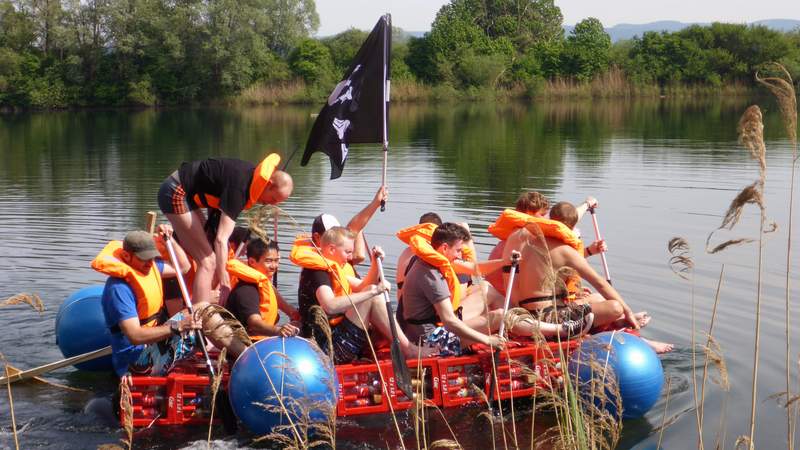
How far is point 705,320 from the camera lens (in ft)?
31.0

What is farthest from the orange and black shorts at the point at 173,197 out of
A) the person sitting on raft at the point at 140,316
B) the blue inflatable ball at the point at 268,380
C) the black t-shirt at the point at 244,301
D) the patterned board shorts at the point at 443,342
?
the patterned board shorts at the point at 443,342

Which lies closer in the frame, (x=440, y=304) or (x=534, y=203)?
(x=440, y=304)

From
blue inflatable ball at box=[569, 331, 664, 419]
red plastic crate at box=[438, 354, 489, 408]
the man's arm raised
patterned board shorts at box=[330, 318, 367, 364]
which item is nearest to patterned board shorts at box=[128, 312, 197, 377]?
patterned board shorts at box=[330, 318, 367, 364]

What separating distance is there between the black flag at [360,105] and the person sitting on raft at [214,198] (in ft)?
4.12

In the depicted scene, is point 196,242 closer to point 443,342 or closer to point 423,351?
point 423,351

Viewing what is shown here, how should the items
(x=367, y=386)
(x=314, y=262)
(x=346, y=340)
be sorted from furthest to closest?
1. (x=346, y=340)
2. (x=314, y=262)
3. (x=367, y=386)

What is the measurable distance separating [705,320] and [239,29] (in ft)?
152

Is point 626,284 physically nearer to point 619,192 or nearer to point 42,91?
point 619,192

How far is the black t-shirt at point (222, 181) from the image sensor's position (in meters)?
7.38

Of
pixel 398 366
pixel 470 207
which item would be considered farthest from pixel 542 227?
pixel 470 207

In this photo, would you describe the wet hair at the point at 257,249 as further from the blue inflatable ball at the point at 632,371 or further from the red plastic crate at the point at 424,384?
the blue inflatable ball at the point at 632,371

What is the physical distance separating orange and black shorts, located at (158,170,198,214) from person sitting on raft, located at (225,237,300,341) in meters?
0.81

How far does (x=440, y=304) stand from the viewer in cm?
691

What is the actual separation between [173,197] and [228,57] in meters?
45.9
